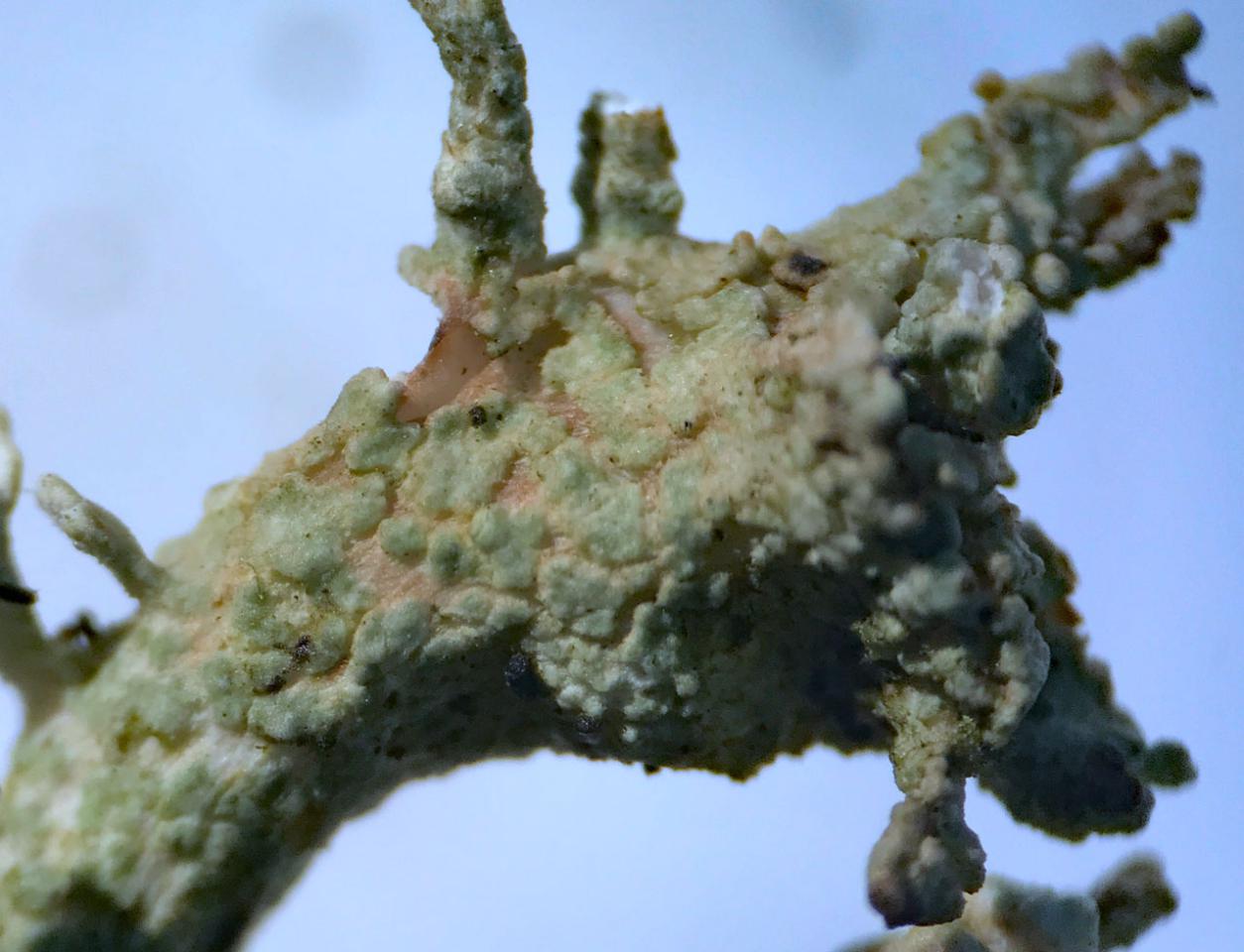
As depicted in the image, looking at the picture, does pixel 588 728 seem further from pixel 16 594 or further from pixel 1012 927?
pixel 1012 927

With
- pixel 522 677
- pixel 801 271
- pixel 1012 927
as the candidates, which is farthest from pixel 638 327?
pixel 1012 927

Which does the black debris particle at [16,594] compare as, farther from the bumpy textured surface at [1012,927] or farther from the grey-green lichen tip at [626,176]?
the bumpy textured surface at [1012,927]

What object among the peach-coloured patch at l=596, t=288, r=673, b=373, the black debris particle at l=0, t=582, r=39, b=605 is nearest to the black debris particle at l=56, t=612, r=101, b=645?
the black debris particle at l=0, t=582, r=39, b=605

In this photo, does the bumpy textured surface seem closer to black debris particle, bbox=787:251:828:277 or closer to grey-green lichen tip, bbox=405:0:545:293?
black debris particle, bbox=787:251:828:277

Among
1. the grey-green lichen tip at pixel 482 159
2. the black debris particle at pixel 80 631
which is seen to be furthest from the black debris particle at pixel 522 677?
the black debris particle at pixel 80 631

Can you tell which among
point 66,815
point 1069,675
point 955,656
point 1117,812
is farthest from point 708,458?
point 66,815
